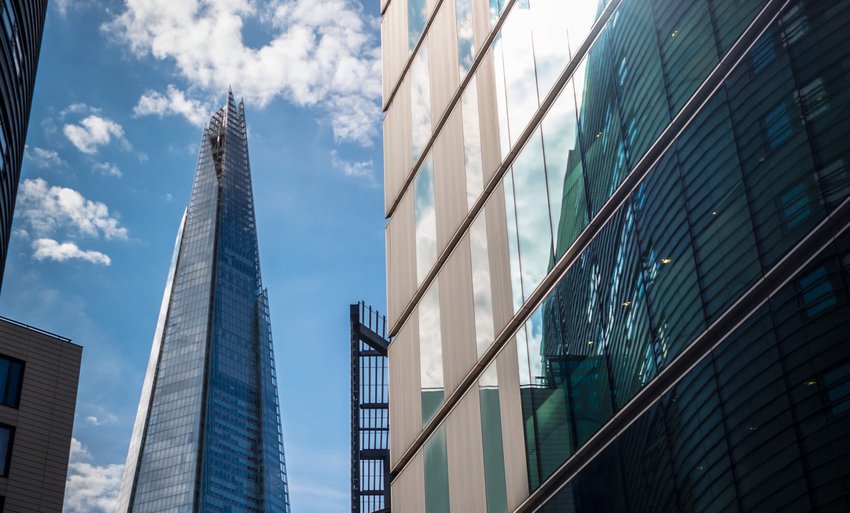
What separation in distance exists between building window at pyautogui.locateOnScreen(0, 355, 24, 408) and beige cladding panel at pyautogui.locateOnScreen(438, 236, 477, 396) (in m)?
25.8

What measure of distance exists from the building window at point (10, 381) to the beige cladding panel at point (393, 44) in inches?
826

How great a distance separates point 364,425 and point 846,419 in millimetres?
53246

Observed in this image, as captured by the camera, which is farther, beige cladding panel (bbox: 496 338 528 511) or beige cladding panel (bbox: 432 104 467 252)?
beige cladding panel (bbox: 432 104 467 252)

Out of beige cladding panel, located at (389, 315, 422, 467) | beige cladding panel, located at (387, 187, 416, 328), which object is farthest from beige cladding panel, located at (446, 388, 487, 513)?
beige cladding panel, located at (387, 187, 416, 328)

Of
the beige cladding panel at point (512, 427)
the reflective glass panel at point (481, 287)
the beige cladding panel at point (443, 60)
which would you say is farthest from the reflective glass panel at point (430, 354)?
the beige cladding panel at point (443, 60)

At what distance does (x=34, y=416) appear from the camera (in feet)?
141

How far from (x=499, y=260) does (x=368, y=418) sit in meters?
43.0

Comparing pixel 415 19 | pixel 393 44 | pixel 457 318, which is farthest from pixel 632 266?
pixel 393 44

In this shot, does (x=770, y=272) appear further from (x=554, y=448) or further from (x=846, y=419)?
(x=554, y=448)

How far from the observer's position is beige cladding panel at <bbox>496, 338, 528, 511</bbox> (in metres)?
18.3

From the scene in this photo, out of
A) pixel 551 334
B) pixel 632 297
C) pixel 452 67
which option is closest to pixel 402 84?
pixel 452 67

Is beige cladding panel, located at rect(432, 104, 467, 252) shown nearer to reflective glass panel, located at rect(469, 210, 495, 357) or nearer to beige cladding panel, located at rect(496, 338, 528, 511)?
reflective glass panel, located at rect(469, 210, 495, 357)

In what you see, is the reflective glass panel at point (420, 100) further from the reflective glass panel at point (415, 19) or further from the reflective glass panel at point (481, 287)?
the reflective glass panel at point (481, 287)

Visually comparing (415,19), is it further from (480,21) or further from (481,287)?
(481,287)
